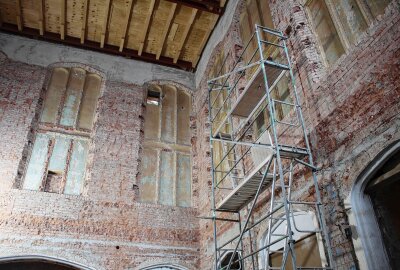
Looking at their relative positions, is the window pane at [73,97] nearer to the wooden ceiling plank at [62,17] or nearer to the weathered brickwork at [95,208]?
the weathered brickwork at [95,208]

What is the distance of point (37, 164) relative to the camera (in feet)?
30.0

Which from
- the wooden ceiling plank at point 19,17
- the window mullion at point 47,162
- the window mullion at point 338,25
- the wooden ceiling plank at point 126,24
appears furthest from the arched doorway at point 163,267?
the wooden ceiling plank at point 19,17

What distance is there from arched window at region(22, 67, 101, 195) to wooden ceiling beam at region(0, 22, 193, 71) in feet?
3.04

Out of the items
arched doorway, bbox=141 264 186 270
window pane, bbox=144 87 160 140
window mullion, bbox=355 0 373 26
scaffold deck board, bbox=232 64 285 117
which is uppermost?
window pane, bbox=144 87 160 140

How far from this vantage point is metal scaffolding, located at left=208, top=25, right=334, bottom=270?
4.76 meters

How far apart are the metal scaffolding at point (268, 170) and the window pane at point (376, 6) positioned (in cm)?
134

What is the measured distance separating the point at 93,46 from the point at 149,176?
15.5 ft

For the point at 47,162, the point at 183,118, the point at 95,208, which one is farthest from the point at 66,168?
the point at 183,118

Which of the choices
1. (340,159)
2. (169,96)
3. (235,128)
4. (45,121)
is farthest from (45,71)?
(340,159)

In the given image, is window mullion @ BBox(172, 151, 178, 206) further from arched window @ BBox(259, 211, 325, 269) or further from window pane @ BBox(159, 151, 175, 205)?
arched window @ BBox(259, 211, 325, 269)

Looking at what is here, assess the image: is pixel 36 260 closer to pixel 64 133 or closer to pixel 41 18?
pixel 64 133

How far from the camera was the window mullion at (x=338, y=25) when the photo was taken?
535cm

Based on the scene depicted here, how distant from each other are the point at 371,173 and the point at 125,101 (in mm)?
8032

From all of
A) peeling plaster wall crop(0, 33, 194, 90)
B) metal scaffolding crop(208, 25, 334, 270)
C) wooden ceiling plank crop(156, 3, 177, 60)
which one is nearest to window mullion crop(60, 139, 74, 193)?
peeling plaster wall crop(0, 33, 194, 90)
